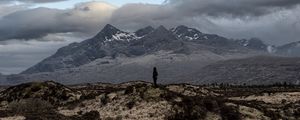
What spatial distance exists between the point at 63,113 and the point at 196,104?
2329 cm

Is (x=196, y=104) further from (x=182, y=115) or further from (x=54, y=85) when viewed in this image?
(x=54, y=85)

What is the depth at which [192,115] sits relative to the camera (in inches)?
Answer: 3140

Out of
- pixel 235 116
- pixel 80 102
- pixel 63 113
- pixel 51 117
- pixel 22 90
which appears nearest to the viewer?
pixel 51 117

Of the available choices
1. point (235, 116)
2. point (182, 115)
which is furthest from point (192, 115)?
point (235, 116)

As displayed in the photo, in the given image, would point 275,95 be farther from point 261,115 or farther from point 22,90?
point 22,90

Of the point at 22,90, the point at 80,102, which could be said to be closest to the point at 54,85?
the point at 22,90

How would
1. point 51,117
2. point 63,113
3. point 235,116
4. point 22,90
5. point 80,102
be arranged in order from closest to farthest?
point 51,117
point 235,116
point 63,113
point 80,102
point 22,90

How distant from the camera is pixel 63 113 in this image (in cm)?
8638

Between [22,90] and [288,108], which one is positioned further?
[22,90]

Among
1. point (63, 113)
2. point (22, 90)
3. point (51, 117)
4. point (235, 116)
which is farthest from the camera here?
point (22, 90)

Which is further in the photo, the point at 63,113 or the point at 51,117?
the point at 63,113

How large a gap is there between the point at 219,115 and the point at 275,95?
41701 mm

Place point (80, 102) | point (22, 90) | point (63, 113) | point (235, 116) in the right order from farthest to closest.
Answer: point (22, 90) < point (80, 102) < point (63, 113) < point (235, 116)

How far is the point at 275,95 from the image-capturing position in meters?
119
